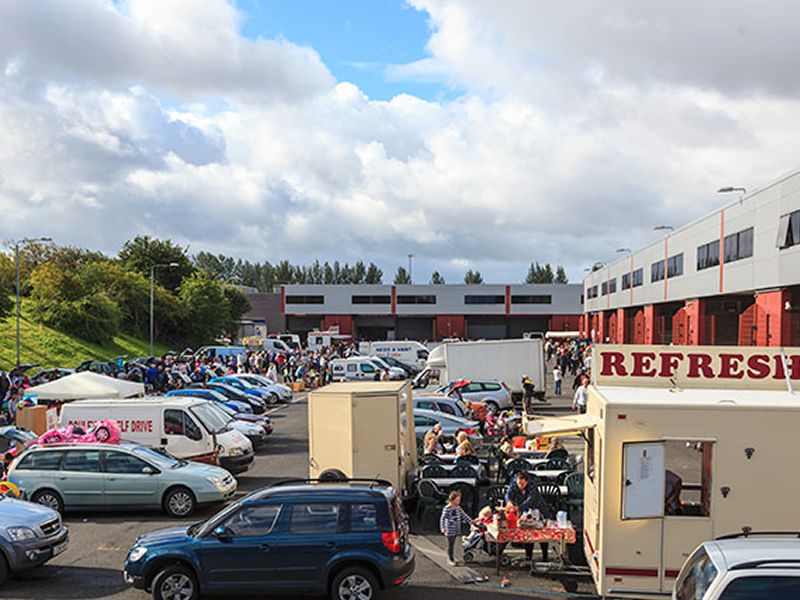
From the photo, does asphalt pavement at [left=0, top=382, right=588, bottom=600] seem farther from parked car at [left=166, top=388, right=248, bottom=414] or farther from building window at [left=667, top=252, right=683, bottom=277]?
building window at [left=667, top=252, right=683, bottom=277]

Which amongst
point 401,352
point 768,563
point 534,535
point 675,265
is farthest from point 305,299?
point 768,563

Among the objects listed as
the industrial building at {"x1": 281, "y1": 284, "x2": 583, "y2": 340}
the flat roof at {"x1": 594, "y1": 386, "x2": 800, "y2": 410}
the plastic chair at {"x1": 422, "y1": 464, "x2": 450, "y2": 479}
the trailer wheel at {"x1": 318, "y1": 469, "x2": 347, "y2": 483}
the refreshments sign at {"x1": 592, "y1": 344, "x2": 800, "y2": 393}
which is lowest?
the plastic chair at {"x1": 422, "y1": 464, "x2": 450, "y2": 479}

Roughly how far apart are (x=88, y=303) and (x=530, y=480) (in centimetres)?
5060

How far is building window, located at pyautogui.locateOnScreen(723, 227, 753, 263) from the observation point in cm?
3338

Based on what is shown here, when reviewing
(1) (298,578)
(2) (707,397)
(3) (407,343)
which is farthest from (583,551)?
(3) (407,343)

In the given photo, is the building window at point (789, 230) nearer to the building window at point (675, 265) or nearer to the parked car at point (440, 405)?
the parked car at point (440, 405)

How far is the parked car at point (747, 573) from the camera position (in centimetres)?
588

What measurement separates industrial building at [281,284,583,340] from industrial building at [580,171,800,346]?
27569mm

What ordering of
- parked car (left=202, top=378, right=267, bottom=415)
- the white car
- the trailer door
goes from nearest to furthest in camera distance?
the trailer door
parked car (left=202, top=378, right=267, bottom=415)
the white car

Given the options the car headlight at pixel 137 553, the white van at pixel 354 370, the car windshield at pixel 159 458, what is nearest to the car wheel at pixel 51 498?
the car windshield at pixel 159 458

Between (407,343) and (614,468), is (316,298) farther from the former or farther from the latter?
(614,468)

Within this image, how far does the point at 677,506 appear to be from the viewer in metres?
9.25

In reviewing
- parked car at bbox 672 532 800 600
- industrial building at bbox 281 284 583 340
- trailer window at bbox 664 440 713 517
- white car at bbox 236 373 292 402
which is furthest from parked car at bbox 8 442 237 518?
industrial building at bbox 281 284 583 340

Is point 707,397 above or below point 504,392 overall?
above
